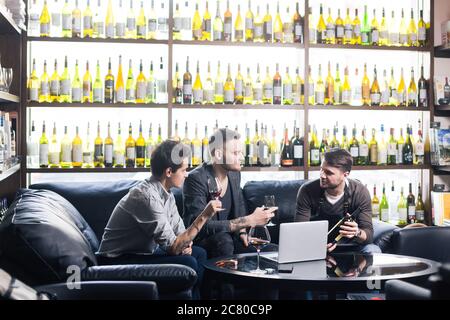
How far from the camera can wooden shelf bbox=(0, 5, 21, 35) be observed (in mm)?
3368

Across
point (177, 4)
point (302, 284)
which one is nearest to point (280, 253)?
point (302, 284)

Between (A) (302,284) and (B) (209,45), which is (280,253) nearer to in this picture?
(A) (302,284)

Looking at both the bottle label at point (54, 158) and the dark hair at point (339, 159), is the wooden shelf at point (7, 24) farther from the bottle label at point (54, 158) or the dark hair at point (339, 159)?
the dark hair at point (339, 159)

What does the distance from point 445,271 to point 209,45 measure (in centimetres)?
327

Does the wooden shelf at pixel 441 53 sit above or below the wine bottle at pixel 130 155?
above

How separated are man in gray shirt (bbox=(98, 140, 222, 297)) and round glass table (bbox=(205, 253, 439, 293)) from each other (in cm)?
20

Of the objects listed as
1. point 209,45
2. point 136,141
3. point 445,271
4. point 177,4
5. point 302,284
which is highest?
point 177,4

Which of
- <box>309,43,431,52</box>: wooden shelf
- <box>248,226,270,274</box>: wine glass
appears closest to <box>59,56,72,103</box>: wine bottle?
<box>309,43,431,52</box>: wooden shelf

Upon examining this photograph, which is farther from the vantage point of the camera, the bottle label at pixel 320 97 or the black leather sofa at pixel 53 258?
the bottle label at pixel 320 97

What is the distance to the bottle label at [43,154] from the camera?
4305 mm

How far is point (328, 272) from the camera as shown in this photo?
2.43m

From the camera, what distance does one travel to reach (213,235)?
11.3 feet

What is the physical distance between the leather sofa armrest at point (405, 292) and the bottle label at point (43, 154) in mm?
2850

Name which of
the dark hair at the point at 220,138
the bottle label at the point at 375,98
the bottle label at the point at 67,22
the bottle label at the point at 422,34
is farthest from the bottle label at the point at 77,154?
the bottle label at the point at 422,34
